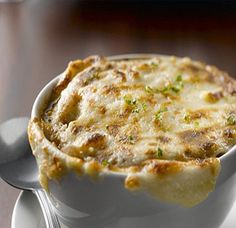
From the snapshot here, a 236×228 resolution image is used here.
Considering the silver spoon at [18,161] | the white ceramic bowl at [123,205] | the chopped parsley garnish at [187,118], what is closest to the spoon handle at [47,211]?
the silver spoon at [18,161]

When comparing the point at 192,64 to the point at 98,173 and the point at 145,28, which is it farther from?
the point at 145,28

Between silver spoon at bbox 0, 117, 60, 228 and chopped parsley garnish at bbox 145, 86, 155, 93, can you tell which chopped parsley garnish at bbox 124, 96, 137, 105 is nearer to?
chopped parsley garnish at bbox 145, 86, 155, 93

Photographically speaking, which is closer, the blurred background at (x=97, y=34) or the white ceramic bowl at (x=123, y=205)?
the white ceramic bowl at (x=123, y=205)

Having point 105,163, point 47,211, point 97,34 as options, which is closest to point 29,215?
point 47,211

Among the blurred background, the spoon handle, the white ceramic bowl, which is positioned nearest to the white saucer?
the spoon handle

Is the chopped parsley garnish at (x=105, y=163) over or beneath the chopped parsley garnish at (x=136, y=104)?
beneath

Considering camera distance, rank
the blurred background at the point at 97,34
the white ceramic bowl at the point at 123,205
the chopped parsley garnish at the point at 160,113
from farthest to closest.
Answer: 1. the blurred background at the point at 97,34
2. the chopped parsley garnish at the point at 160,113
3. the white ceramic bowl at the point at 123,205

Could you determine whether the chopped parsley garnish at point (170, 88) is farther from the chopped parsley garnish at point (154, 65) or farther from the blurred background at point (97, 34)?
the blurred background at point (97, 34)
